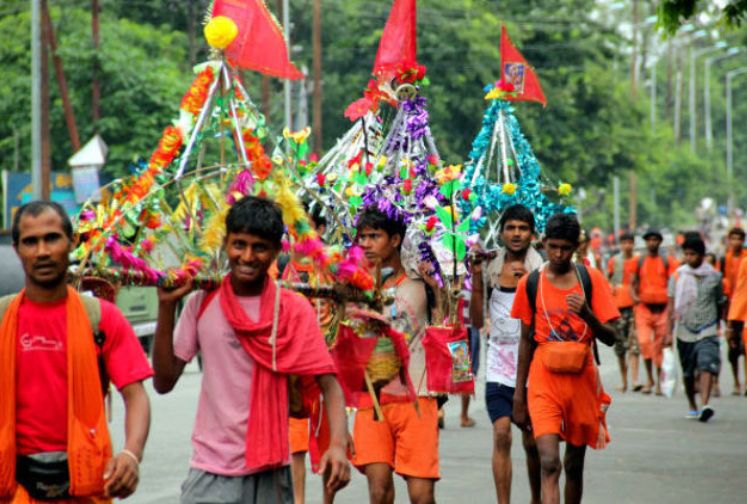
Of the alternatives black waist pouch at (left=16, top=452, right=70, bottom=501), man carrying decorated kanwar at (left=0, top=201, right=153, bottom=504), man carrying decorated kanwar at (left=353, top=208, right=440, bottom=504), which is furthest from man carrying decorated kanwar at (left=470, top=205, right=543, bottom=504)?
black waist pouch at (left=16, top=452, right=70, bottom=501)

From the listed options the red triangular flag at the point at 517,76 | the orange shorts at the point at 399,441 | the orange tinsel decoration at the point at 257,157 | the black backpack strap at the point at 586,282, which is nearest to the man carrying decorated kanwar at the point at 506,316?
the black backpack strap at the point at 586,282

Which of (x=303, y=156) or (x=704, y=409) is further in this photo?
(x=704, y=409)

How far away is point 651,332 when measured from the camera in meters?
17.8

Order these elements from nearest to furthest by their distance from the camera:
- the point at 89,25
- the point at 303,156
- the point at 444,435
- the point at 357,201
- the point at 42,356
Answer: the point at 42,356 → the point at 303,156 → the point at 357,201 → the point at 444,435 → the point at 89,25

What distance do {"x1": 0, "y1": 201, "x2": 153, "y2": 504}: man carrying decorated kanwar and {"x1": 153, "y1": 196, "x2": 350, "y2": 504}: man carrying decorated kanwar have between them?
40 cm

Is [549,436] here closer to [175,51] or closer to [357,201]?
[357,201]

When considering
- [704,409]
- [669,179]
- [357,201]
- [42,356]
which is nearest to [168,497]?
[357,201]

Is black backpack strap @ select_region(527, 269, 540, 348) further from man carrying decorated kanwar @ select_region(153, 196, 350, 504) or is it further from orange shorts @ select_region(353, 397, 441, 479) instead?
man carrying decorated kanwar @ select_region(153, 196, 350, 504)

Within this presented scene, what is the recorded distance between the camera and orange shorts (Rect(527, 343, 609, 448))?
8320 mm

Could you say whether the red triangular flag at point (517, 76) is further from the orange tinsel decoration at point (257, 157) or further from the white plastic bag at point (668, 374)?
the orange tinsel decoration at point (257, 157)

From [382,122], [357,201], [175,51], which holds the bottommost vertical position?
A: [357,201]

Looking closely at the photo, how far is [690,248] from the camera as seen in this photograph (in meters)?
15.7

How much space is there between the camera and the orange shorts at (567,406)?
832 centimetres

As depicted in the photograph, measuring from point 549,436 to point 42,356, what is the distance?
3969 millimetres
